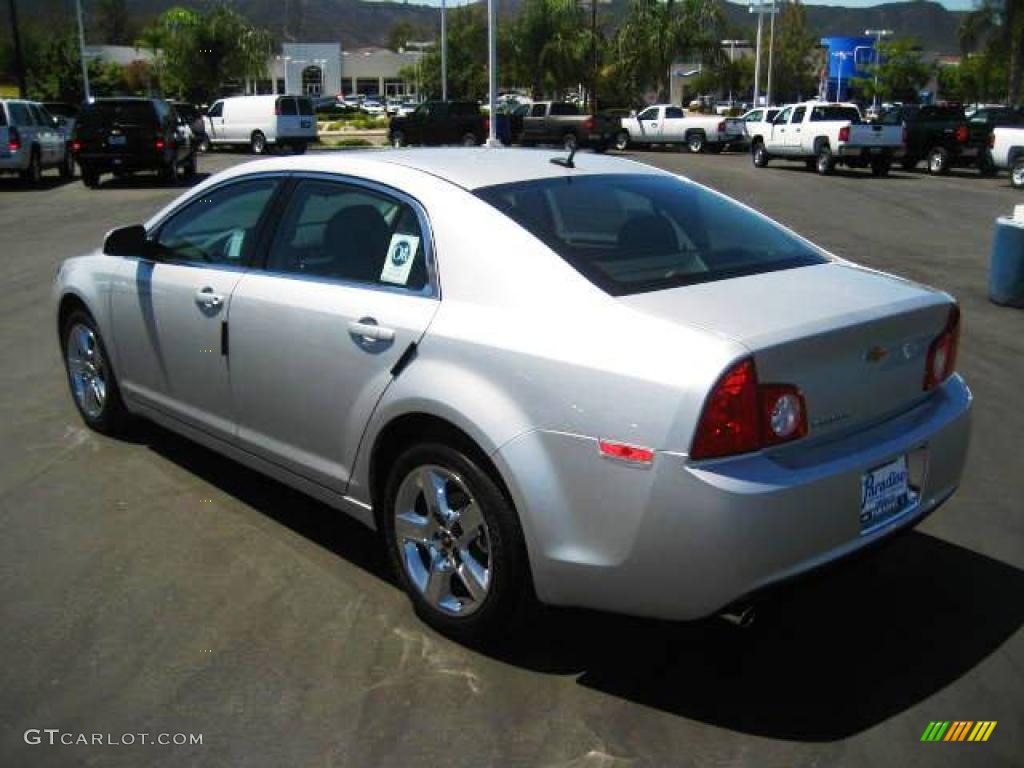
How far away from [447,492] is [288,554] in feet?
3.76

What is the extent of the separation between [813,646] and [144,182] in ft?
78.7

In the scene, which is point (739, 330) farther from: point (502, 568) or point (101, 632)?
point (101, 632)

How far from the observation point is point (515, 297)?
3422 millimetres

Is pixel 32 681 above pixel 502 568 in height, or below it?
below

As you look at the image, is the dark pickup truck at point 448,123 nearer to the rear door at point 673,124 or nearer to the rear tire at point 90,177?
the rear door at point 673,124

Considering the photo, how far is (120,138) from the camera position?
22.6 metres

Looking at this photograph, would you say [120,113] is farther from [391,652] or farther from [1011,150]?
[391,652]

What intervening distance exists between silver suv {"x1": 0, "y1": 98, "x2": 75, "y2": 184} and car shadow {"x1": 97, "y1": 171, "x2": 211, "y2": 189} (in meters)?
1.18

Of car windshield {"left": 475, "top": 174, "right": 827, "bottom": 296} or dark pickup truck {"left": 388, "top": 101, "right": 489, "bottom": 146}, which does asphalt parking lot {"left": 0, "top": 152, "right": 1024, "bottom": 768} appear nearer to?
car windshield {"left": 475, "top": 174, "right": 827, "bottom": 296}

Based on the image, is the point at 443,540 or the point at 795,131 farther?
the point at 795,131

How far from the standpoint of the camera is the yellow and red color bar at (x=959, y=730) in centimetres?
312

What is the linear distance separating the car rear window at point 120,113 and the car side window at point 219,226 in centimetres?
1928

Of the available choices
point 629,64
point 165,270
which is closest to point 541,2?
point 629,64

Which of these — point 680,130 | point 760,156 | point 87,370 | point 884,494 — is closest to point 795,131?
point 760,156
